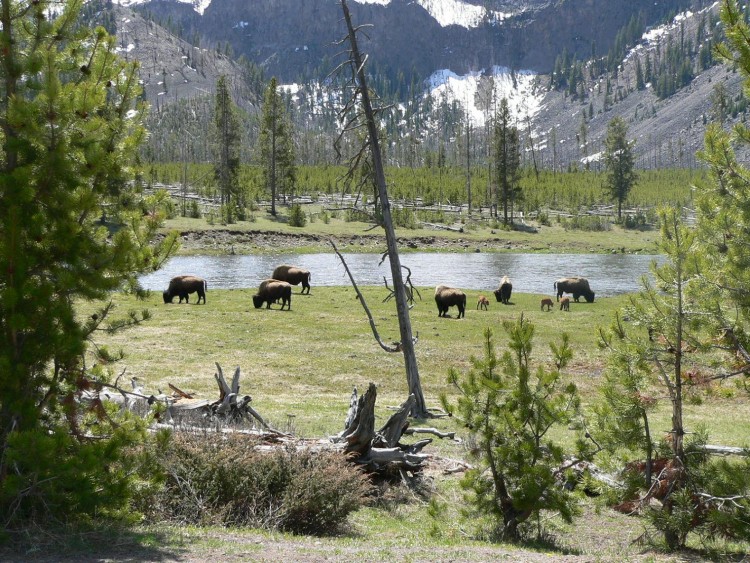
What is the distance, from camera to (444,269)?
55188mm

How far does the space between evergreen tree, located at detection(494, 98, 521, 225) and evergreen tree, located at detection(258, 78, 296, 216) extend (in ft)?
92.5

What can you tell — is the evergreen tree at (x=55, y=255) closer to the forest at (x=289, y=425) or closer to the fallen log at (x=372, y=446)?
the forest at (x=289, y=425)

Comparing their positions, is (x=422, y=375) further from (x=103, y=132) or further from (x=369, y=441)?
(x=103, y=132)

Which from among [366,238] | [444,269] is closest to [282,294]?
[444,269]

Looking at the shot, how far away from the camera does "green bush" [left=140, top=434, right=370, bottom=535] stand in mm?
7996

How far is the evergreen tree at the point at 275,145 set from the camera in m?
88.6

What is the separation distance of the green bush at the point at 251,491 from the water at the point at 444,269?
2979 centimetres

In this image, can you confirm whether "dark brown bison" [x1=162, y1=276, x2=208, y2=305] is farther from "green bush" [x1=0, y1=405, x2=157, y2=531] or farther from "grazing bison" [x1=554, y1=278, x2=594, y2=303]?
"green bush" [x1=0, y1=405, x2=157, y2=531]

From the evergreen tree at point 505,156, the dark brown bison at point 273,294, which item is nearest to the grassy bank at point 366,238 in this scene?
the evergreen tree at point 505,156

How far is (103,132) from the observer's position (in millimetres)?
7074

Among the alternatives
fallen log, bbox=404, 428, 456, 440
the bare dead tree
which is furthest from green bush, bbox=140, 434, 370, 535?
the bare dead tree

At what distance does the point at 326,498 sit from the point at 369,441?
5.87ft

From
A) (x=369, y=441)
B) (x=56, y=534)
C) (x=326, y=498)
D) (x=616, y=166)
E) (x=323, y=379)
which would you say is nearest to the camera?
(x=56, y=534)

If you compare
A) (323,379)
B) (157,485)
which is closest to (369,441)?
(157,485)
